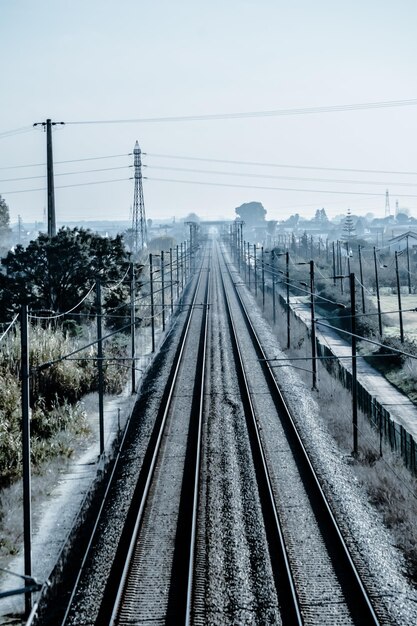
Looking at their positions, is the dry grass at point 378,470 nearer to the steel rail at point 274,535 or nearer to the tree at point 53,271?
the steel rail at point 274,535

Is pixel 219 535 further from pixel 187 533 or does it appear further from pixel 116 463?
pixel 116 463

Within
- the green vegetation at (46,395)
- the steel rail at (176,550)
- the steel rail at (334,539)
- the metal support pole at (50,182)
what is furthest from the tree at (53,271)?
the steel rail at (334,539)

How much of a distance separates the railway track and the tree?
49.5ft

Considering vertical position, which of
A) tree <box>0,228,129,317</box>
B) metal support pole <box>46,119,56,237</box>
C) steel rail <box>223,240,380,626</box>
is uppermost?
metal support pole <box>46,119,56,237</box>

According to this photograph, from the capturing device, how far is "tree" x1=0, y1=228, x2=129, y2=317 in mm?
39719

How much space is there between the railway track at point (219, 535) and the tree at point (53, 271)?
15099mm

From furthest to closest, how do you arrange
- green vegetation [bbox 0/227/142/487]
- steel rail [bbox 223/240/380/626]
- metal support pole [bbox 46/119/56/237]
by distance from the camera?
metal support pole [bbox 46/119/56/237] → green vegetation [bbox 0/227/142/487] → steel rail [bbox 223/240/380/626]

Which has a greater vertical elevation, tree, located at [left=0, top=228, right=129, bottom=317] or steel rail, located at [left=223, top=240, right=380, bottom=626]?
tree, located at [left=0, top=228, right=129, bottom=317]

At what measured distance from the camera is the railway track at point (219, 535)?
1281cm

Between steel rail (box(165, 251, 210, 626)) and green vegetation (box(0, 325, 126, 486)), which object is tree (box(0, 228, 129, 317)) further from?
steel rail (box(165, 251, 210, 626))

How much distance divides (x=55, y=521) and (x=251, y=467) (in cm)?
597

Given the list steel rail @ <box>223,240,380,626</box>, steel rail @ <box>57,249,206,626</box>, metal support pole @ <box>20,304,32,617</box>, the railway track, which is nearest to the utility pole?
steel rail @ <box>57,249,206,626</box>

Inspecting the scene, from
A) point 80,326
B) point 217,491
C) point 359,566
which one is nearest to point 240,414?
point 217,491

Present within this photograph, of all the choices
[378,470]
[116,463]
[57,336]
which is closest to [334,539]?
[378,470]
